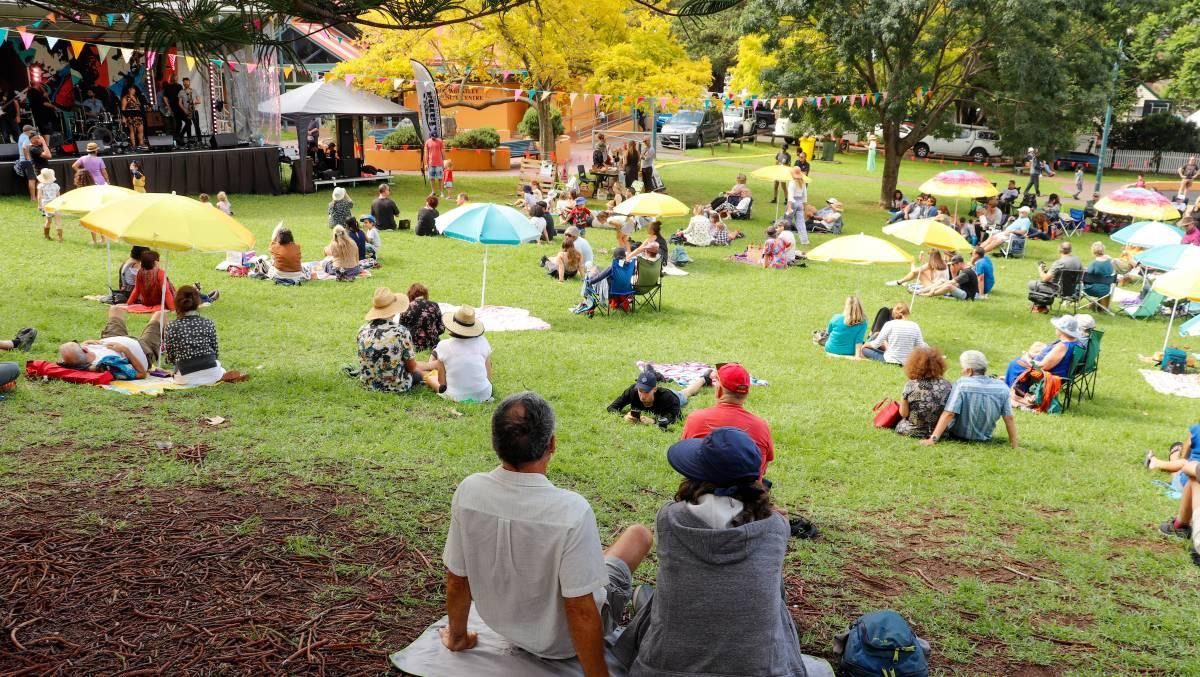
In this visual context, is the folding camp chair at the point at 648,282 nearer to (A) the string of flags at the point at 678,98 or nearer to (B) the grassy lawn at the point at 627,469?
(B) the grassy lawn at the point at 627,469

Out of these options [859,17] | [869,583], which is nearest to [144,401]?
[869,583]

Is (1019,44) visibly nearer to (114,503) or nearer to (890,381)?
(890,381)

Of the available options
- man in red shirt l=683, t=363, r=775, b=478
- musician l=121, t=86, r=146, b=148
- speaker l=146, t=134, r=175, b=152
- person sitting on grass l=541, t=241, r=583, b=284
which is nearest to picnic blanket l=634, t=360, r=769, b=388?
man in red shirt l=683, t=363, r=775, b=478

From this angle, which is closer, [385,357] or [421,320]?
[385,357]

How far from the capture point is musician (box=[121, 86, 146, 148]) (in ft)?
76.4

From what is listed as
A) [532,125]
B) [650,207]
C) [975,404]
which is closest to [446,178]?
[650,207]

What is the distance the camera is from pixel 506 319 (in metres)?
12.2

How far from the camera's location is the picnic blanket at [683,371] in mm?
10047

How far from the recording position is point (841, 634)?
14.5 ft

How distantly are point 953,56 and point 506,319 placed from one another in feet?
54.3

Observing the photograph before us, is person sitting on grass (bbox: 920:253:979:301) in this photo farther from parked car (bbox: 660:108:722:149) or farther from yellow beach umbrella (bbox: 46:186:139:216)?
parked car (bbox: 660:108:722:149)

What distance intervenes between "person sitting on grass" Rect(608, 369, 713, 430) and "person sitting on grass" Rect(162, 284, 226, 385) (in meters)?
3.62

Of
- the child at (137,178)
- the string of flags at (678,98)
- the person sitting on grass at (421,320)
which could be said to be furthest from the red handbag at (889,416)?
the string of flags at (678,98)

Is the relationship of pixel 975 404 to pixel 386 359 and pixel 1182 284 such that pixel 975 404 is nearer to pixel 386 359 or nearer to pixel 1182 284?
pixel 1182 284
